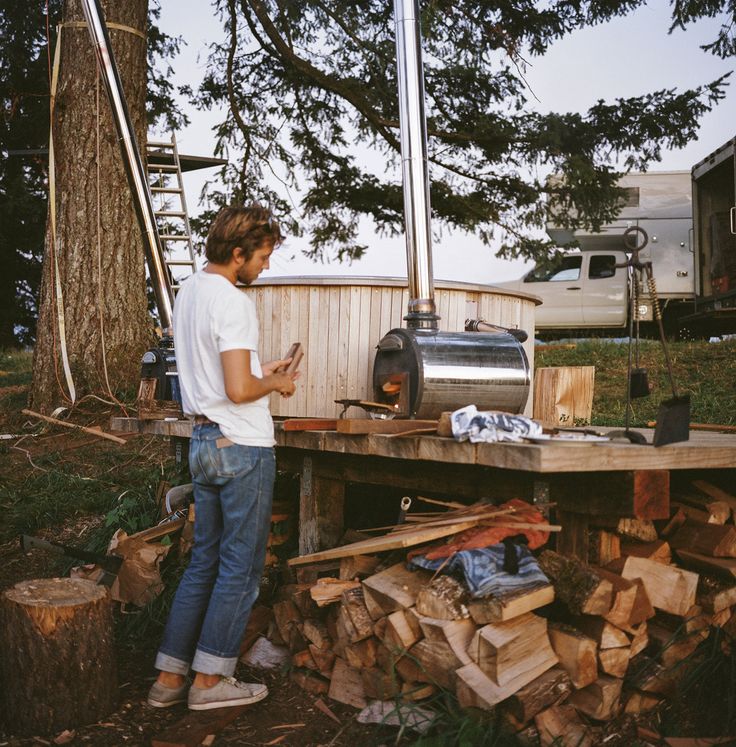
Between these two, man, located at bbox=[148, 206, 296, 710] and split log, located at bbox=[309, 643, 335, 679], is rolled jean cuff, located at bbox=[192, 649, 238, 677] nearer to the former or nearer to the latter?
man, located at bbox=[148, 206, 296, 710]

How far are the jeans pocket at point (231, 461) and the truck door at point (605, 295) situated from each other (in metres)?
13.2

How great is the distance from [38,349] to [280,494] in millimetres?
4993

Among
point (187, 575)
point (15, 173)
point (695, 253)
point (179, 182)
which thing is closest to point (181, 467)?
point (187, 575)

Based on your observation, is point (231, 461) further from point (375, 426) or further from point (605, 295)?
point (605, 295)

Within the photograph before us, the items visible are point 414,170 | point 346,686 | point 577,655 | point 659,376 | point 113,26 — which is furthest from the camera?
point 659,376

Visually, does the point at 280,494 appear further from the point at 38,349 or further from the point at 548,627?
the point at 38,349

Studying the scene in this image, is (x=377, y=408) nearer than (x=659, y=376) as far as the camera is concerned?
Yes

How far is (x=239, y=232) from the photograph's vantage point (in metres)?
3.17

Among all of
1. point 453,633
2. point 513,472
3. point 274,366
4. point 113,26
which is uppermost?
point 113,26

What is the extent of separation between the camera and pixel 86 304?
860 cm

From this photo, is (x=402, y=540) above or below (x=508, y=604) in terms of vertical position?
above

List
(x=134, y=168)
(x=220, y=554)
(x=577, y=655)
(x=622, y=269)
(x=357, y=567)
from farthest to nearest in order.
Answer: (x=622, y=269) < (x=134, y=168) < (x=357, y=567) < (x=220, y=554) < (x=577, y=655)

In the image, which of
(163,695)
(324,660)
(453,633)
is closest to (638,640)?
(453,633)

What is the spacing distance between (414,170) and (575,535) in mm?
2168
